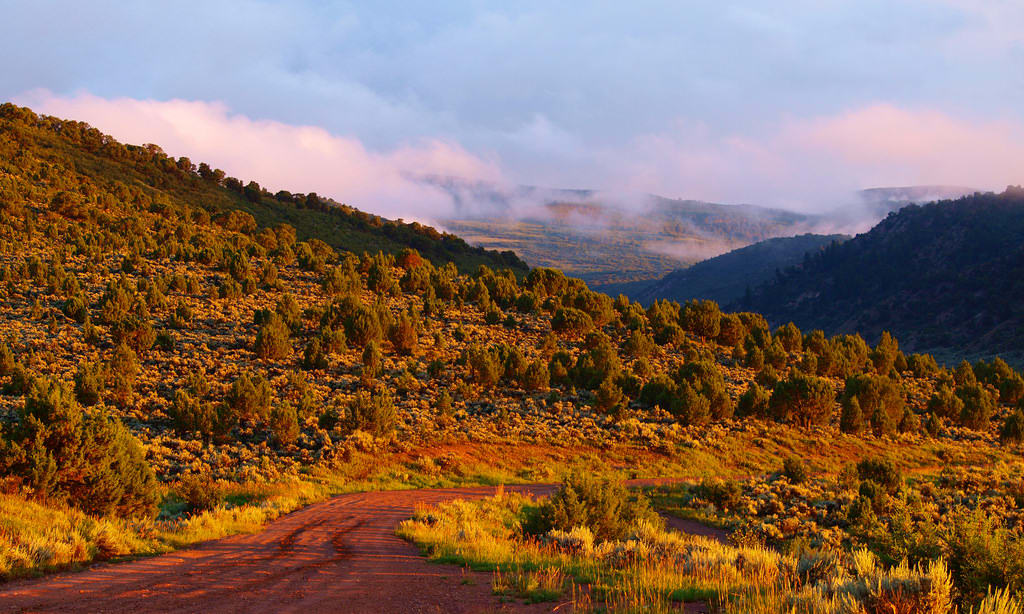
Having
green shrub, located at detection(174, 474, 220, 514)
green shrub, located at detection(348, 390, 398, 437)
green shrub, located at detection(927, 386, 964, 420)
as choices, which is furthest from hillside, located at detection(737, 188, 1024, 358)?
green shrub, located at detection(174, 474, 220, 514)

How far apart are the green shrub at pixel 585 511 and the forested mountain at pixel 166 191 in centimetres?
6093

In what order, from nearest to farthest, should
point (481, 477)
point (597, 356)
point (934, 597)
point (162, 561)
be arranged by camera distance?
point (934, 597) < point (162, 561) < point (481, 477) < point (597, 356)

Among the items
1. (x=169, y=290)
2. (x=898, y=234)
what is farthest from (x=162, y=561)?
(x=898, y=234)

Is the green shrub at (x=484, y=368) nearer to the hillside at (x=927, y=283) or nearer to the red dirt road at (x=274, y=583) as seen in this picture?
the red dirt road at (x=274, y=583)

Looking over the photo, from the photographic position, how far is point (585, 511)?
514 inches

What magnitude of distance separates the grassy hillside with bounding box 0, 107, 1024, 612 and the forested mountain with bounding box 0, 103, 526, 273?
28.0ft

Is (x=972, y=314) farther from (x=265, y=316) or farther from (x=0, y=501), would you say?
(x=0, y=501)

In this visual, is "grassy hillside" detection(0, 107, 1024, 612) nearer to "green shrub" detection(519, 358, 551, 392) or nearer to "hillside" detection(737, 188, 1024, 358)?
"green shrub" detection(519, 358, 551, 392)

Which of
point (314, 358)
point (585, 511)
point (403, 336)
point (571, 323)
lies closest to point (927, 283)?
point (571, 323)

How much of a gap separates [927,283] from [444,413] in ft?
448

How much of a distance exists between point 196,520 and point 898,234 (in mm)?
175722

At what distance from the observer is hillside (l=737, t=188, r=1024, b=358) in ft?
331

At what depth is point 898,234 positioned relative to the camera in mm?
147750

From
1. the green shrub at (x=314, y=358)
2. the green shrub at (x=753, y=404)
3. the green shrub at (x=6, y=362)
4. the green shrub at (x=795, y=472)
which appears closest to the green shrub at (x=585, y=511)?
the green shrub at (x=795, y=472)
